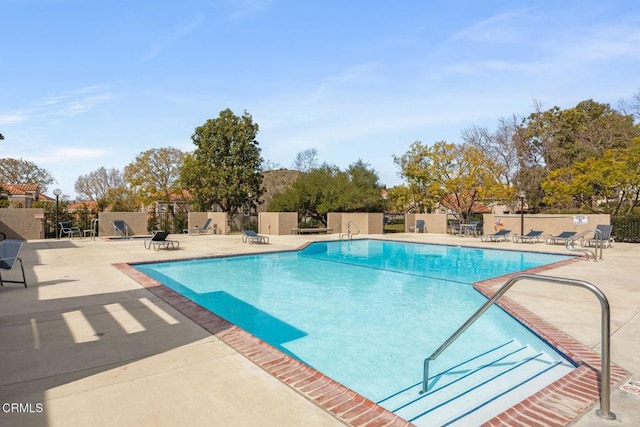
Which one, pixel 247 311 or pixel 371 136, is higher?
pixel 371 136

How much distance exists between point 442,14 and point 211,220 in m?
15.3

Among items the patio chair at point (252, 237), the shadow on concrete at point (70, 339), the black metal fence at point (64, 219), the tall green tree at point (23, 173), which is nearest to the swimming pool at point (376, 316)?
the shadow on concrete at point (70, 339)

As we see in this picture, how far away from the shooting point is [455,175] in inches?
993

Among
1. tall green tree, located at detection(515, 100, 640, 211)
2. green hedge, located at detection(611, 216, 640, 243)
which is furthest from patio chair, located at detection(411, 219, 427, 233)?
tall green tree, located at detection(515, 100, 640, 211)

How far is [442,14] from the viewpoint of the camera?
12.2 metres

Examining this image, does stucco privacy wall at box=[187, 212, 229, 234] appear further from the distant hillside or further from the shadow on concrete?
the distant hillside

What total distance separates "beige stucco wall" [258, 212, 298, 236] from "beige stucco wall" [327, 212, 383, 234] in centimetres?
263

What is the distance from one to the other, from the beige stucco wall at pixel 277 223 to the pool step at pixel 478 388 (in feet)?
57.9

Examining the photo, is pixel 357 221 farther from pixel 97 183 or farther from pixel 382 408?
pixel 97 183

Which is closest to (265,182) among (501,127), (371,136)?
(371,136)

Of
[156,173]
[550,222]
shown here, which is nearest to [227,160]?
[156,173]

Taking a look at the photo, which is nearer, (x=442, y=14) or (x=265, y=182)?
(x=442, y=14)

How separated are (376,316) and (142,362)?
3.98 m

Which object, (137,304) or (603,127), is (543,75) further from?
(137,304)
